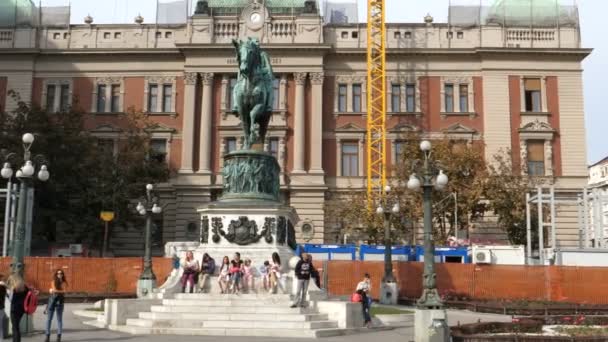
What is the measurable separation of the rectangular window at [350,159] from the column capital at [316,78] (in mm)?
4737

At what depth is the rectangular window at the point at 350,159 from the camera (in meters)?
50.7

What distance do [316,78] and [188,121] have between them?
9.39 m

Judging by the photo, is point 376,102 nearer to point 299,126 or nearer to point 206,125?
point 299,126

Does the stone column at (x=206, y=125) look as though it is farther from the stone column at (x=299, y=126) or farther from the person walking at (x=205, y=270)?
the person walking at (x=205, y=270)

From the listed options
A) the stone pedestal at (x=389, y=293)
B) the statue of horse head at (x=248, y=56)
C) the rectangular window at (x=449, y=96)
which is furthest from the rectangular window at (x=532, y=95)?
the statue of horse head at (x=248, y=56)

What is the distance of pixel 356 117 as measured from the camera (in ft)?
168

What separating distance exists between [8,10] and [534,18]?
130 ft

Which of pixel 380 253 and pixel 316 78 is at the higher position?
pixel 316 78

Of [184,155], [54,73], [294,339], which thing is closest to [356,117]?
[184,155]

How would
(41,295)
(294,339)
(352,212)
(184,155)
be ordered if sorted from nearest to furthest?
(294,339)
(41,295)
(352,212)
(184,155)

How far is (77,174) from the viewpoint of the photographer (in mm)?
44594

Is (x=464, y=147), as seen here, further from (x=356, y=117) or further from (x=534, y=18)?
(x=534, y=18)

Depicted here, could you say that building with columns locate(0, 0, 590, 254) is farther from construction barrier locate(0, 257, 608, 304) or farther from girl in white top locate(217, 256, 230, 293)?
girl in white top locate(217, 256, 230, 293)

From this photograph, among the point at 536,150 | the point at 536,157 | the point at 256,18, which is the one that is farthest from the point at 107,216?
the point at 536,150
